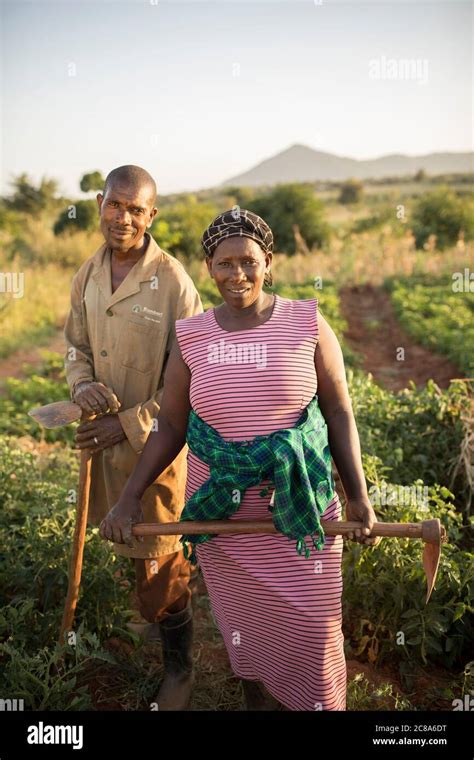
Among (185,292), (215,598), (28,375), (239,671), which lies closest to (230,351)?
(185,292)

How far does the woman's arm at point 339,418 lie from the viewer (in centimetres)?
200

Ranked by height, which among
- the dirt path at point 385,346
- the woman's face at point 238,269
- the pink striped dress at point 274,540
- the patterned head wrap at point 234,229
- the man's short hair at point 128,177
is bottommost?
the dirt path at point 385,346

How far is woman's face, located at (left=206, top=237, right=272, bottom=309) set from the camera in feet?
6.34

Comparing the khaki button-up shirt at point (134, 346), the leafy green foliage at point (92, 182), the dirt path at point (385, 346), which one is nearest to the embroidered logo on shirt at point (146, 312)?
the khaki button-up shirt at point (134, 346)

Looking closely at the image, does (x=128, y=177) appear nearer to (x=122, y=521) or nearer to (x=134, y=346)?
(x=134, y=346)

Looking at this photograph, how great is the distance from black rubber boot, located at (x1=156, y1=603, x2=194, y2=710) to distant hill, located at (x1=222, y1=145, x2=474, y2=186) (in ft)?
275

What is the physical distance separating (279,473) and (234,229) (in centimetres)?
64

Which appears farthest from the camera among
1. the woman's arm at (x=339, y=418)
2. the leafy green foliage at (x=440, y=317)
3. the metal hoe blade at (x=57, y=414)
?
the leafy green foliage at (x=440, y=317)

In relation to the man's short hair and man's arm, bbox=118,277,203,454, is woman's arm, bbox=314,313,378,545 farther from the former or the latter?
the man's short hair

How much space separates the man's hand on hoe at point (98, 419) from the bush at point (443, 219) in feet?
74.1

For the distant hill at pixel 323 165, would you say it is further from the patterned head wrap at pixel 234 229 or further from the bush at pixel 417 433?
the patterned head wrap at pixel 234 229

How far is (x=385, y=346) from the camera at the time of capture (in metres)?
9.14
